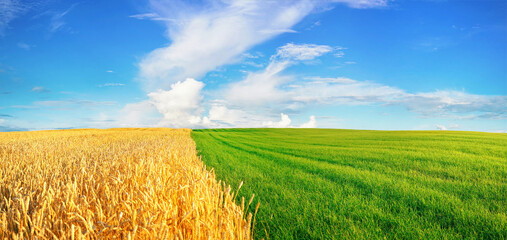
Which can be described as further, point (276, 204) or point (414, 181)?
point (414, 181)

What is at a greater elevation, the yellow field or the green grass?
the yellow field

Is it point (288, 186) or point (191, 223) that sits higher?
point (191, 223)

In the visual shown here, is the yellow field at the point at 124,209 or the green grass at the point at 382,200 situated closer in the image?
the yellow field at the point at 124,209

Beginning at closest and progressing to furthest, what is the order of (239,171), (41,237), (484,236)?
Answer: 1. (41,237)
2. (484,236)
3. (239,171)

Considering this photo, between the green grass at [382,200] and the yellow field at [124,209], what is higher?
the yellow field at [124,209]

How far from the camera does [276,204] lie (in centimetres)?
483

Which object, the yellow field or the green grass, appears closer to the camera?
the yellow field

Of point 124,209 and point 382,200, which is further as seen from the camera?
point 382,200

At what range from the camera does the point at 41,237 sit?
7.72ft

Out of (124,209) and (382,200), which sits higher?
(124,209)

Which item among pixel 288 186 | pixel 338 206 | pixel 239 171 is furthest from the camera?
pixel 239 171

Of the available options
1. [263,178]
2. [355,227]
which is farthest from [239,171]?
[355,227]

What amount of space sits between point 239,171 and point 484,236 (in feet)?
19.4

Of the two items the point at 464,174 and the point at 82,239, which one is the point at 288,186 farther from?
the point at 464,174
